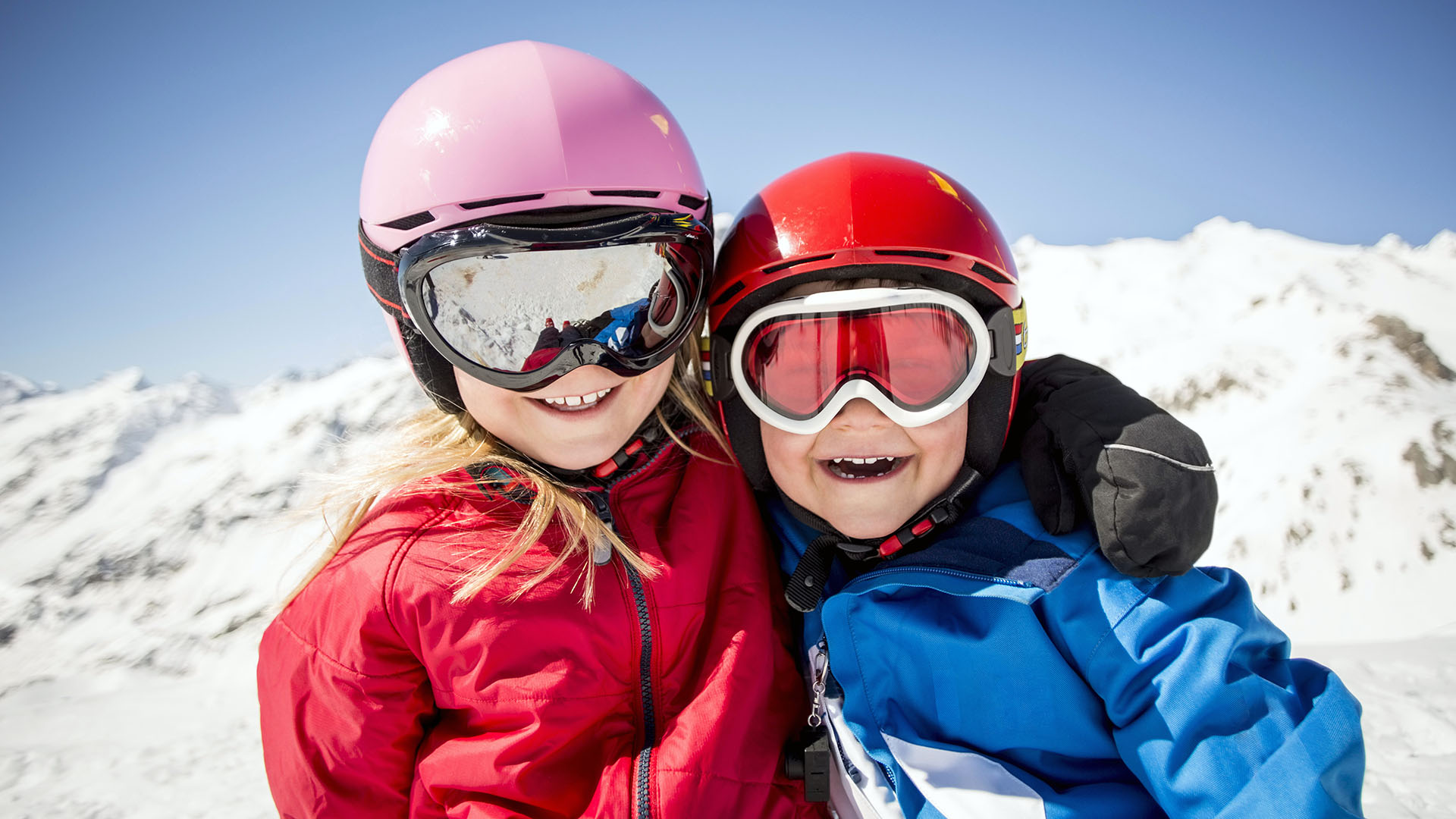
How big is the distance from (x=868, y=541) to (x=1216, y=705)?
2.42ft

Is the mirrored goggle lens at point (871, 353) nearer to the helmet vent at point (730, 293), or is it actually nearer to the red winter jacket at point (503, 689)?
the helmet vent at point (730, 293)

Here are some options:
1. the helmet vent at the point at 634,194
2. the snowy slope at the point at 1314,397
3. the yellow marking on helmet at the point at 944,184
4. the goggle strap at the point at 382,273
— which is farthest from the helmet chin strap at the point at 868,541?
the snowy slope at the point at 1314,397

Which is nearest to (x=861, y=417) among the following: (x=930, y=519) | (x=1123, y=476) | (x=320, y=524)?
(x=930, y=519)

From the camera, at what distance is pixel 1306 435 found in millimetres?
3895

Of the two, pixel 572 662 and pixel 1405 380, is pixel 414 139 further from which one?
pixel 1405 380

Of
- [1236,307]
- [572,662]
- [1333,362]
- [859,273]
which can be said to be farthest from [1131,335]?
[572,662]

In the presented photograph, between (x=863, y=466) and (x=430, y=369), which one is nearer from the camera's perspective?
(x=430, y=369)

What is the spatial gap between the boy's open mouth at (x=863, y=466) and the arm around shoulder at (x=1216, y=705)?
0.50 metres

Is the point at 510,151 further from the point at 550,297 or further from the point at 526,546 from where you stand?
the point at 526,546

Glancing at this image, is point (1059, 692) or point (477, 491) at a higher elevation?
point (477, 491)

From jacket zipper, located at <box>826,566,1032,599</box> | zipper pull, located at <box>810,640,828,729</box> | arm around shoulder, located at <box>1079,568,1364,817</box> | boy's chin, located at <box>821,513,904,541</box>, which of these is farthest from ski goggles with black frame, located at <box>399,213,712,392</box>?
arm around shoulder, located at <box>1079,568,1364,817</box>

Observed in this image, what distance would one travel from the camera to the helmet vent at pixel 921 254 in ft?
5.07

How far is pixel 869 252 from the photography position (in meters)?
1.54

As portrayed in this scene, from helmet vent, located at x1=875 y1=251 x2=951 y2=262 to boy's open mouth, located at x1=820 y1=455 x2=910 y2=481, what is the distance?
470 mm
